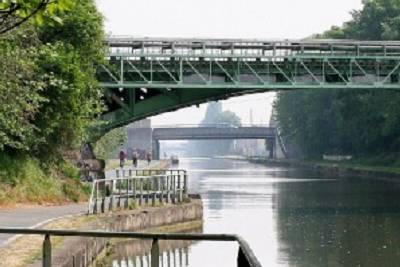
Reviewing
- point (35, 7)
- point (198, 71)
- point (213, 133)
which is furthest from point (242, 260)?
point (213, 133)

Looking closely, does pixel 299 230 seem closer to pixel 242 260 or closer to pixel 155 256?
pixel 155 256

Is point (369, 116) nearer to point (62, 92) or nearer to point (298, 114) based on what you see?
point (298, 114)

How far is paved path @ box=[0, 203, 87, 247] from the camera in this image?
24019mm

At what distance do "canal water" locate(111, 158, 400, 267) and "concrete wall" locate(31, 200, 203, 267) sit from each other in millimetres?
834

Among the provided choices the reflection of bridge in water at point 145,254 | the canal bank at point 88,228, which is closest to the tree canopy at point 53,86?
the canal bank at point 88,228

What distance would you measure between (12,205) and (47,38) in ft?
28.1

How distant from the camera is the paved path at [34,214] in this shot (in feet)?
78.8

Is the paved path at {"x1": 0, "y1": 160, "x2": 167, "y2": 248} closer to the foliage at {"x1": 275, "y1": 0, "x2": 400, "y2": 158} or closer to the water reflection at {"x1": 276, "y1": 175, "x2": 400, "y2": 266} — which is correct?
the water reflection at {"x1": 276, "y1": 175, "x2": 400, "y2": 266}

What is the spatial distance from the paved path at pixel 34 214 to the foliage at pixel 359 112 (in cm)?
5584

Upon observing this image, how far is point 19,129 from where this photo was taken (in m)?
29.6

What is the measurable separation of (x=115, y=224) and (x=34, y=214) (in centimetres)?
278

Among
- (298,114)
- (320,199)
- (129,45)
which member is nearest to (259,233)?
(320,199)

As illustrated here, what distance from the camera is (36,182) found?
3234cm

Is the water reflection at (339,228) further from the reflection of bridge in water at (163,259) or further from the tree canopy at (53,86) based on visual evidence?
the tree canopy at (53,86)
